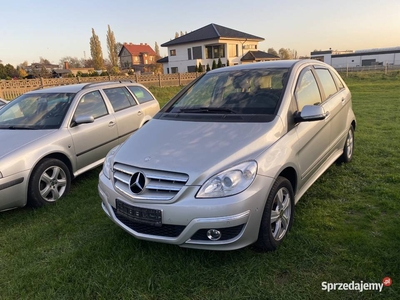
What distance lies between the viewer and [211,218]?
2422mm

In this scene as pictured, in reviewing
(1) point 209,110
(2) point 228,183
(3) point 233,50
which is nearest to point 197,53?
(3) point 233,50

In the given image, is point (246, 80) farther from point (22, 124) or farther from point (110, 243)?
point (22, 124)

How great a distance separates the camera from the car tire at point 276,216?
8.75 ft

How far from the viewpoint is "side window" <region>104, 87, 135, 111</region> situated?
18.9 feet

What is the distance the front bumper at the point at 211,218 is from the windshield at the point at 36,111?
9.33ft

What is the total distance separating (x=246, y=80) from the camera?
3789 millimetres

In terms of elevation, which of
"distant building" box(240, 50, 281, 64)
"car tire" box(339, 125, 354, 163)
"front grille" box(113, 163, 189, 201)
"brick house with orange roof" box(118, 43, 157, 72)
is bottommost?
"car tire" box(339, 125, 354, 163)

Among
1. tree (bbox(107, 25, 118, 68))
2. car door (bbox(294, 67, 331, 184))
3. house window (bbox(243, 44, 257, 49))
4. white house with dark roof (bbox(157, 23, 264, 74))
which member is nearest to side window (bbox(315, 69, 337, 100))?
car door (bbox(294, 67, 331, 184))

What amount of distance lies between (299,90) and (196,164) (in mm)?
1712

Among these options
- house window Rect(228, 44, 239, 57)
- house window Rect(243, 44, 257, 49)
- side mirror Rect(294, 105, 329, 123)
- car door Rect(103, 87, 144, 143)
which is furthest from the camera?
house window Rect(243, 44, 257, 49)

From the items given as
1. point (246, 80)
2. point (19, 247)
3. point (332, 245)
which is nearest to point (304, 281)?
point (332, 245)

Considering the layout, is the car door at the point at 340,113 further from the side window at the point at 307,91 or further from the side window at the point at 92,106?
the side window at the point at 92,106

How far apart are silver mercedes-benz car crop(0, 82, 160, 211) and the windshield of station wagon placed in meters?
1.75

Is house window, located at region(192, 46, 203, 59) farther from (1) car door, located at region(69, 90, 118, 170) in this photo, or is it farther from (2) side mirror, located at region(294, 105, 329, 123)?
(2) side mirror, located at region(294, 105, 329, 123)
